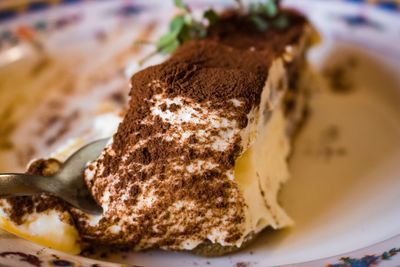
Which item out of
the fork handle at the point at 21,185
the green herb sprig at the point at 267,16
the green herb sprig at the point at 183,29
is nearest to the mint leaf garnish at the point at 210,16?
the green herb sprig at the point at 183,29

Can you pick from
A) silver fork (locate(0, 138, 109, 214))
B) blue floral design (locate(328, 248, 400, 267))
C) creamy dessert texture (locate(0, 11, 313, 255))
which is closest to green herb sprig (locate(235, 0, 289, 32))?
creamy dessert texture (locate(0, 11, 313, 255))

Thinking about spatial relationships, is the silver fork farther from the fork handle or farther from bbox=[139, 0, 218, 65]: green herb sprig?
bbox=[139, 0, 218, 65]: green herb sprig

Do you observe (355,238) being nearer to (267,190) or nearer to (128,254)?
(267,190)

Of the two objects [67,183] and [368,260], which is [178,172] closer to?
[67,183]

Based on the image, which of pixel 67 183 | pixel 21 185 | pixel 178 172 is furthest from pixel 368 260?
pixel 21 185

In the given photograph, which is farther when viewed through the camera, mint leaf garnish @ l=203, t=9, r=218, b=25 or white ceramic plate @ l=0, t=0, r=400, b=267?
mint leaf garnish @ l=203, t=9, r=218, b=25
